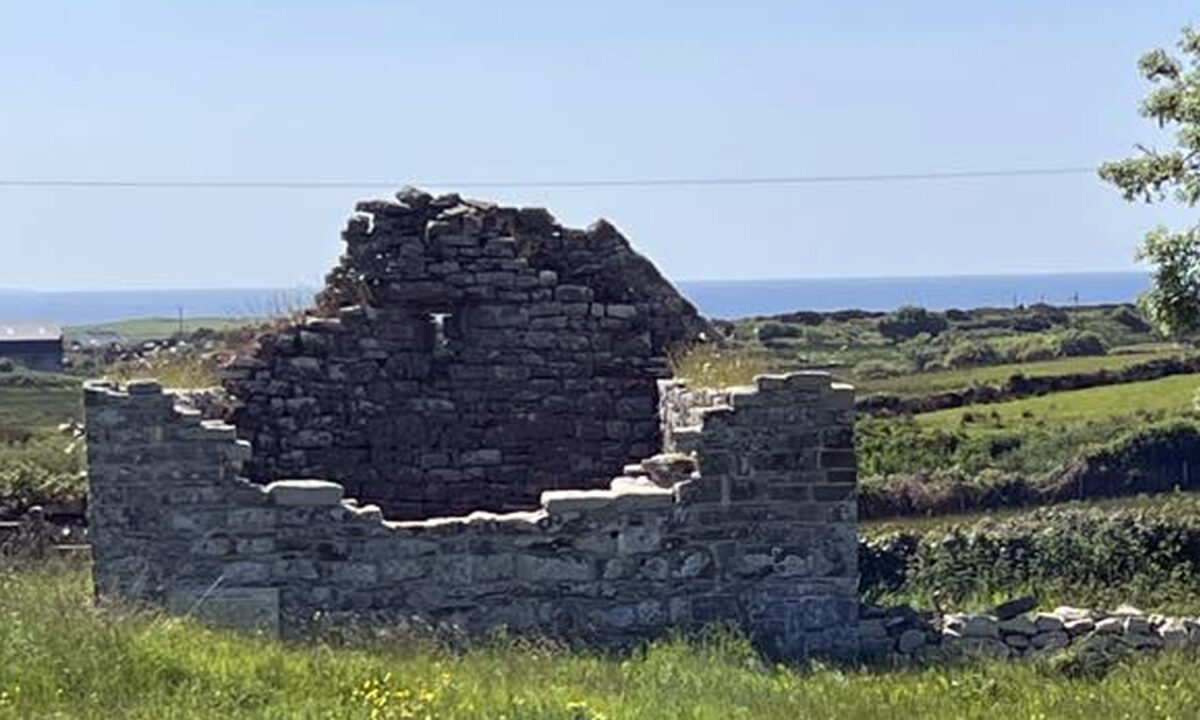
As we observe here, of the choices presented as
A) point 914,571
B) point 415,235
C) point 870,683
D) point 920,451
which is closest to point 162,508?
point 415,235

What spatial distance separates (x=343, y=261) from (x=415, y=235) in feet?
2.41

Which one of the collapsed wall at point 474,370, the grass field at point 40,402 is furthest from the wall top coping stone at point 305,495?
the grass field at point 40,402

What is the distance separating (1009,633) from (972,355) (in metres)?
50.5

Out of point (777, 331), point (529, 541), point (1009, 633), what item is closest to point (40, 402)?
point (777, 331)

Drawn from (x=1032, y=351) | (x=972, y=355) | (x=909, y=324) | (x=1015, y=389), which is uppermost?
(x=909, y=324)

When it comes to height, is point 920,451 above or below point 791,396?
below

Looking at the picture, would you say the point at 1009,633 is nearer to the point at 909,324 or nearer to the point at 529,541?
the point at 529,541

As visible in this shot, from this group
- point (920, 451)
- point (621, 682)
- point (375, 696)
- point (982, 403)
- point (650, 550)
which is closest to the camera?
point (375, 696)

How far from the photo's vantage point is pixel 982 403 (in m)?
48.2

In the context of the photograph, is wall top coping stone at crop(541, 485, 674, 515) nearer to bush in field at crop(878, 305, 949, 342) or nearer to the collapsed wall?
the collapsed wall

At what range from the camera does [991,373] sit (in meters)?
54.5

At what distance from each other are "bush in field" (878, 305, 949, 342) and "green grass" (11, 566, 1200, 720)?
215ft

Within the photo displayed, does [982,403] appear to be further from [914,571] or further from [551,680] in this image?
[551,680]

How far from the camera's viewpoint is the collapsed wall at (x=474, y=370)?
1619cm
